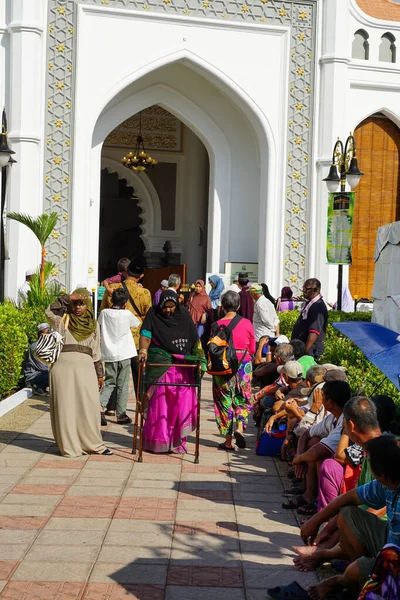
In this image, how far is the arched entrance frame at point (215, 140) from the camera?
1580cm

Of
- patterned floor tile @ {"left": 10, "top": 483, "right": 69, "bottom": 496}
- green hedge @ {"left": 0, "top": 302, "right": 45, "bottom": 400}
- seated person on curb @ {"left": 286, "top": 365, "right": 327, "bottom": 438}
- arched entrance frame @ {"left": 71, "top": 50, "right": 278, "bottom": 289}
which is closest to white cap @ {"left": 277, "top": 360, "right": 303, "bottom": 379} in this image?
seated person on curb @ {"left": 286, "top": 365, "right": 327, "bottom": 438}

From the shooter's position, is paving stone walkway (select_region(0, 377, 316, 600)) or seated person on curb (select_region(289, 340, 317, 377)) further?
seated person on curb (select_region(289, 340, 317, 377))

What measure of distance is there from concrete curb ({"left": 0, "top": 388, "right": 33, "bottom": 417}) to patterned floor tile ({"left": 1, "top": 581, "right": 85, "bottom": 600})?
4.74 metres

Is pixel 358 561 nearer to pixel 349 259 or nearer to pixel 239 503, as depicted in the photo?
pixel 239 503

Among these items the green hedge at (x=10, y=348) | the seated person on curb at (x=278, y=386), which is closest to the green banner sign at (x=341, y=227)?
the seated person on curb at (x=278, y=386)

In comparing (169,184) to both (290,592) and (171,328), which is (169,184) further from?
(290,592)

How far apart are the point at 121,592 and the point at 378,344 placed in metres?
2.01

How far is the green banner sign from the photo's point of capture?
11.3 metres

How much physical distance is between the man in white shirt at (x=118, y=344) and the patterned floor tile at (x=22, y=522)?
3.37m

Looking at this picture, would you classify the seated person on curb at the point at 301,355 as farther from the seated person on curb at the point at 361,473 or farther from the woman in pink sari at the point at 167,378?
the seated person on curb at the point at 361,473

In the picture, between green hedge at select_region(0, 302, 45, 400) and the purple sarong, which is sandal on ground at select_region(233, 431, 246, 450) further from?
green hedge at select_region(0, 302, 45, 400)

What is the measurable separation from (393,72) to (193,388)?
12044 millimetres

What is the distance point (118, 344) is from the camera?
853 centimetres

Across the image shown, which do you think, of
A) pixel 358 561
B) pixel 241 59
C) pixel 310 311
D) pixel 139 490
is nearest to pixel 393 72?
pixel 241 59
